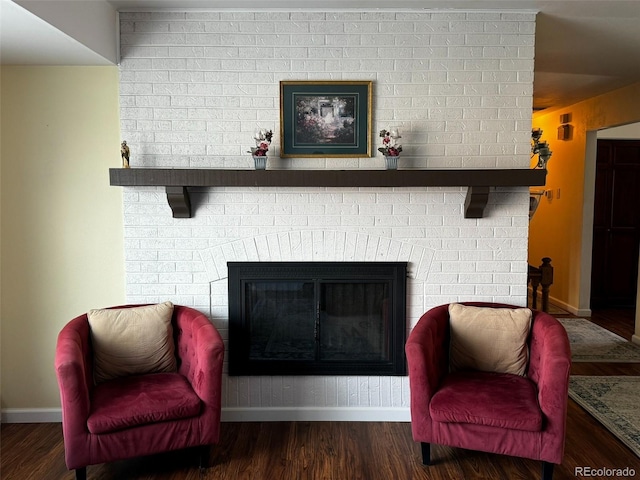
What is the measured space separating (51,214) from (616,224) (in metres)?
5.99

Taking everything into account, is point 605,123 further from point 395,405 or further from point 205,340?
point 205,340

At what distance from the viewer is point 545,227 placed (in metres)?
6.63

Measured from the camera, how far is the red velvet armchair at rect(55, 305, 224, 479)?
2479mm

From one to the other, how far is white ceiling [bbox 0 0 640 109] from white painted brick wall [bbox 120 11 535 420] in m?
0.10

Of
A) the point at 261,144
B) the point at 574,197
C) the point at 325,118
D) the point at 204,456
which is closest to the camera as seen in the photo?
the point at 204,456

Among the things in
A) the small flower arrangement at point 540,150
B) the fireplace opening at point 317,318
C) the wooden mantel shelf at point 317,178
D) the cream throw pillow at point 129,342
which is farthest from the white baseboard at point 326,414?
the small flower arrangement at point 540,150

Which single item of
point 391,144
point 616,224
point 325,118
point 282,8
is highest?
point 282,8

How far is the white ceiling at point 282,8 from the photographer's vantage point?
2486 millimetres

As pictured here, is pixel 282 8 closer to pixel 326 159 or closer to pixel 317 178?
pixel 326 159

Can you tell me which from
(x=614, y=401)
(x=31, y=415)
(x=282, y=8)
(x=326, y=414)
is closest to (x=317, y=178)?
(x=282, y=8)

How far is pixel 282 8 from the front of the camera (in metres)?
3.04

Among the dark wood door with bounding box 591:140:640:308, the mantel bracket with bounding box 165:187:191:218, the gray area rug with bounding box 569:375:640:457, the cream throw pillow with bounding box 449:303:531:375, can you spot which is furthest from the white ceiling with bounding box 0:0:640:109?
the dark wood door with bounding box 591:140:640:308

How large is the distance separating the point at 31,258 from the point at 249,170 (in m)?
1.47

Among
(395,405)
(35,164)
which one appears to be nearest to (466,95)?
(395,405)
